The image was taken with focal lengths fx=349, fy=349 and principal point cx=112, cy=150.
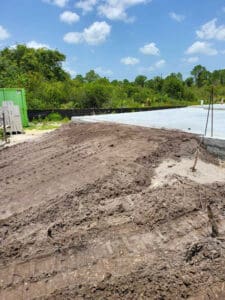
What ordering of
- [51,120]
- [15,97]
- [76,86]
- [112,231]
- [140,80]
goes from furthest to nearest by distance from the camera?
[140,80]
[76,86]
[51,120]
[15,97]
[112,231]

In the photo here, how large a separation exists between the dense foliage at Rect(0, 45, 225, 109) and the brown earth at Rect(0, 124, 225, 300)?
14.7 metres

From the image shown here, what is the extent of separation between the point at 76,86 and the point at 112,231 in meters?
23.1

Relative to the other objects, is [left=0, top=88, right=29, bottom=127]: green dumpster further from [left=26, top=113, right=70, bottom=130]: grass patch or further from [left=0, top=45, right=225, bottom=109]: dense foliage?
[left=0, top=45, right=225, bottom=109]: dense foliage

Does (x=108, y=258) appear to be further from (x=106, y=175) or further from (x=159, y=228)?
(x=106, y=175)

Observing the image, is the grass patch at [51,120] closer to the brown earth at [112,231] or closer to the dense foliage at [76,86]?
the dense foliage at [76,86]

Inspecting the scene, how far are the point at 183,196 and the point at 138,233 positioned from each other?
857mm

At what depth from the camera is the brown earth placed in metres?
3.00

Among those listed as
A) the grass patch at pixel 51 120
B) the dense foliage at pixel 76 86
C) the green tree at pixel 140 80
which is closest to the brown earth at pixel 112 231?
the grass patch at pixel 51 120

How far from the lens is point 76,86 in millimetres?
25953

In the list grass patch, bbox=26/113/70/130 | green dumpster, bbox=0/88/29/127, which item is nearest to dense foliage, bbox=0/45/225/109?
grass patch, bbox=26/113/70/130

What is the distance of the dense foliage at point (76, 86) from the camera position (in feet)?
70.7

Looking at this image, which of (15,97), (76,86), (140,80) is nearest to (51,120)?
(15,97)

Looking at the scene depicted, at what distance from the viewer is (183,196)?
4.20 m

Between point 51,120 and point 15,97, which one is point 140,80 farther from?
point 15,97
